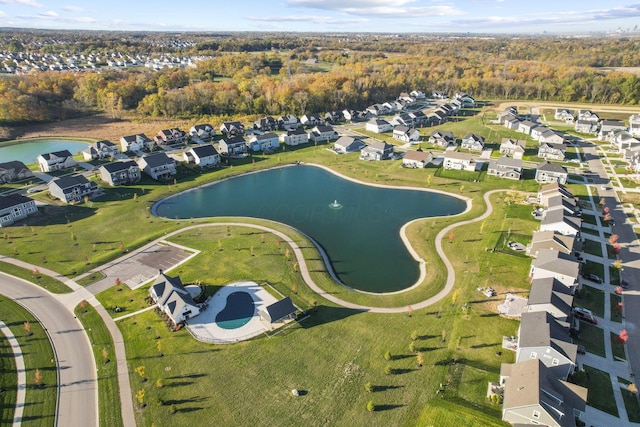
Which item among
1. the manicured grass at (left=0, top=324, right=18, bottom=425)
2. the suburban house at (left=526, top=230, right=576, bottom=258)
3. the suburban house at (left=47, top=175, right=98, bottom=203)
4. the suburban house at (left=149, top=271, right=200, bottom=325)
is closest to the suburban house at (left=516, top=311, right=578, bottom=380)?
the suburban house at (left=526, top=230, right=576, bottom=258)

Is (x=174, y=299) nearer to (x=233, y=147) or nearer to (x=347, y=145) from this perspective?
(x=233, y=147)

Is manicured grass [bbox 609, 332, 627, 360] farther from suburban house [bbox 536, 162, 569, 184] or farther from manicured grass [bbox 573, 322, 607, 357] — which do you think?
suburban house [bbox 536, 162, 569, 184]

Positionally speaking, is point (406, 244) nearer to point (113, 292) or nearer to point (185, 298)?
point (185, 298)

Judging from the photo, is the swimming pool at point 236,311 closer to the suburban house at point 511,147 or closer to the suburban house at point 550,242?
the suburban house at point 550,242

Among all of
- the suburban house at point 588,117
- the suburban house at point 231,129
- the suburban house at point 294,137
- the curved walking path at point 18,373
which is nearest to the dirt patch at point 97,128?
the suburban house at point 231,129

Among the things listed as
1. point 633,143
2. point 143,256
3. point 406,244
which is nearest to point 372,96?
point 633,143

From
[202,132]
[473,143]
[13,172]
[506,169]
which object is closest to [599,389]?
[506,169]

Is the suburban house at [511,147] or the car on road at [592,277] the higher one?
the suburban house at [511,147]
